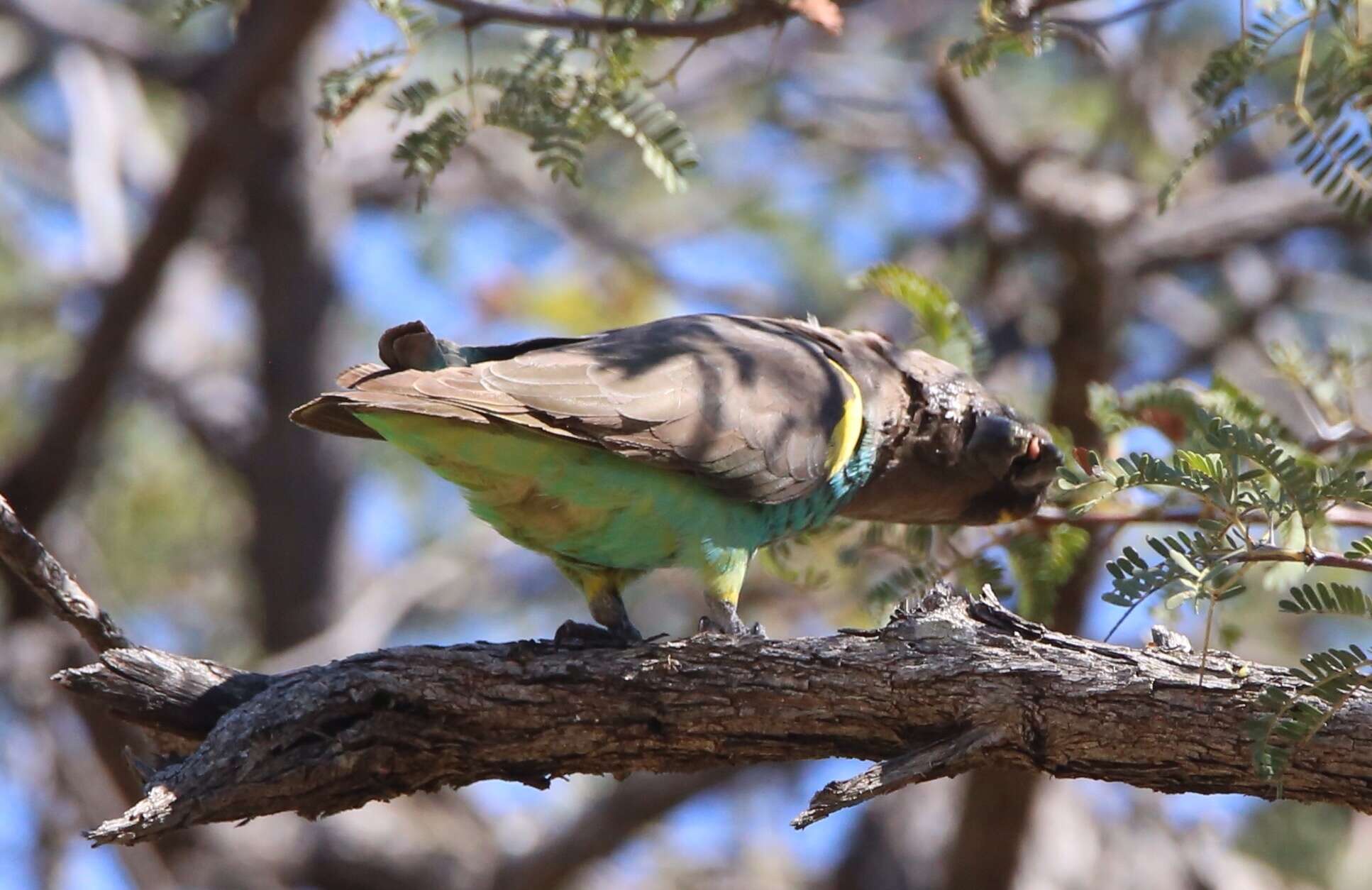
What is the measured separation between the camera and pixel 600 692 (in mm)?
3963

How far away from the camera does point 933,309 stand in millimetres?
5543

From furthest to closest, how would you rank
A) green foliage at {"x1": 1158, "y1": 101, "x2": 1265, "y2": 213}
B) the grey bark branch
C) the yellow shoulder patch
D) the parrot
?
the yellow shoulder patch < green foliage at {"x1": 1158, "y1": 101, "x2": 1265, "y2": 213} < the parrot < the grey bark branch

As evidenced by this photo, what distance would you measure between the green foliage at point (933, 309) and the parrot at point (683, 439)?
0.94ft

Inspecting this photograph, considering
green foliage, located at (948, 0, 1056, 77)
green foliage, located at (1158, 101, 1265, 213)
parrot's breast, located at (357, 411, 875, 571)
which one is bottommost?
parrot's breast, located at (357, 411, 875, 571)

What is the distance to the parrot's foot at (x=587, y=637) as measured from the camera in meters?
4.25

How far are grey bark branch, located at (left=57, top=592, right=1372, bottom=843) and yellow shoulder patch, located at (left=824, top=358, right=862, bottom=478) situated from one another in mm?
941

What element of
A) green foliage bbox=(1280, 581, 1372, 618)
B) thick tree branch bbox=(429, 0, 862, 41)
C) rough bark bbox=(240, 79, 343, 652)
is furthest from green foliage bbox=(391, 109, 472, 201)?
rough bark bbox=(240, 79, 343, 652)

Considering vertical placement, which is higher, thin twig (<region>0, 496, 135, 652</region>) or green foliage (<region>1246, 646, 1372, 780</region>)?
thin twig (<region>0, 496, 135, 652</region>)

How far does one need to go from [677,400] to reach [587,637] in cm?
80

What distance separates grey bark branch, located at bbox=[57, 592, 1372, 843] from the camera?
12.1ft

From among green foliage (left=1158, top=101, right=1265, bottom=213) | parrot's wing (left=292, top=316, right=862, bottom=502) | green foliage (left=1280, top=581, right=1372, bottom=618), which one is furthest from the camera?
green foliage (left=1158, top=101, right=1265, bottom=213)

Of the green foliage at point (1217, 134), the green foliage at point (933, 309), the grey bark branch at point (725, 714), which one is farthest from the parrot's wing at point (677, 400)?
the green foliage at point (1217, 134)

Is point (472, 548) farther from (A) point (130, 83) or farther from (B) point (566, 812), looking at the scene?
(A) point (130, 83)

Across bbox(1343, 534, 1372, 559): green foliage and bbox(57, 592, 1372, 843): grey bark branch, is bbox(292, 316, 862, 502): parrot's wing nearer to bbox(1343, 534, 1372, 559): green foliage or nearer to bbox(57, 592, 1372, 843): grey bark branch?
bbox(57, 592, 1372, 843): grey bark branch
